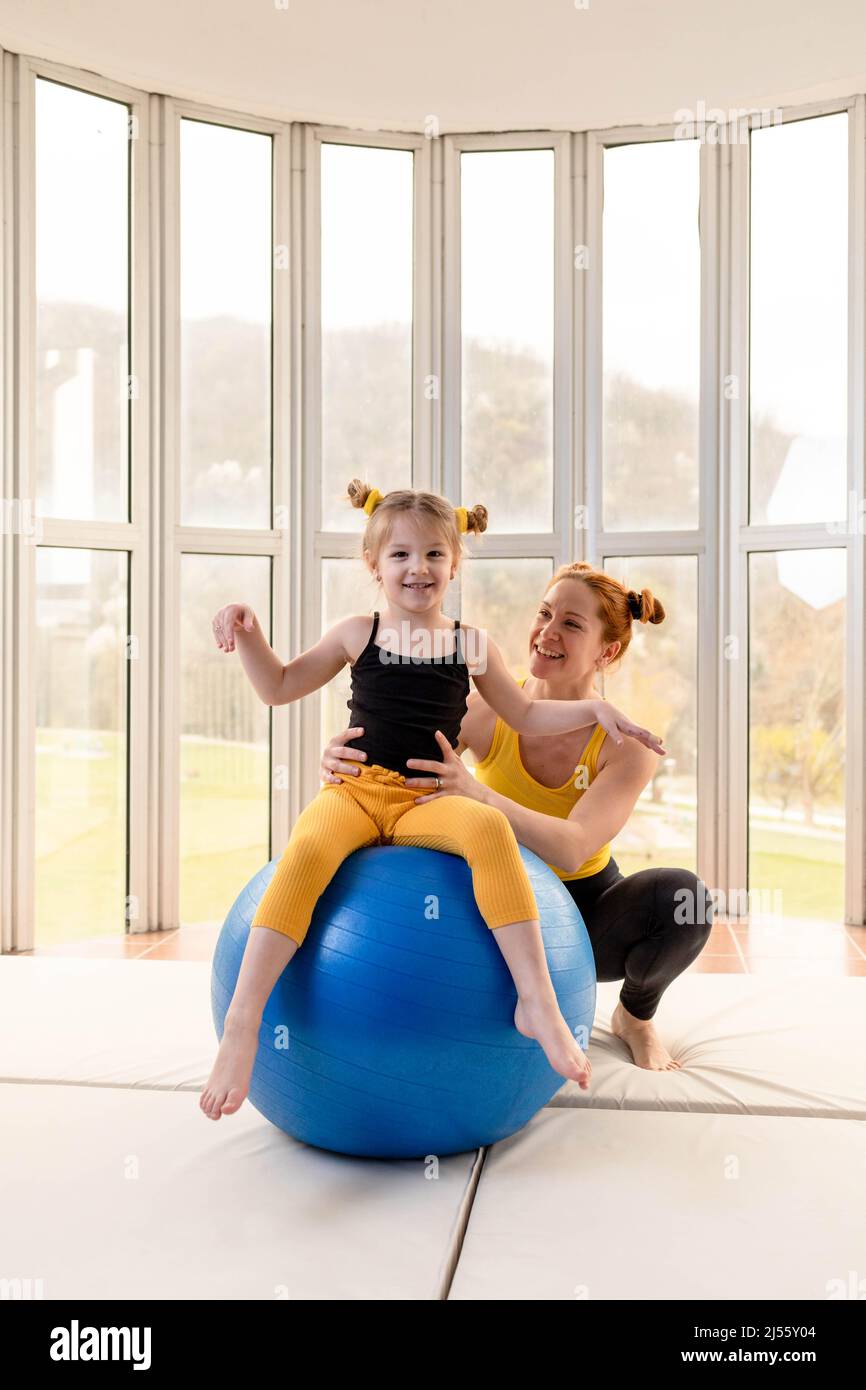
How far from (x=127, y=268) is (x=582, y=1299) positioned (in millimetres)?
4531

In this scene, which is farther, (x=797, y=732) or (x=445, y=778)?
(x=797, y=732)

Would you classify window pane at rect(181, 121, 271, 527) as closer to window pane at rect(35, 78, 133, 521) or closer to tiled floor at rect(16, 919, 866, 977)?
window pane at rect(35, 78, 133, 521)

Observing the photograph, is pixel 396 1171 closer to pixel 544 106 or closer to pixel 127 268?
pixel 127 268

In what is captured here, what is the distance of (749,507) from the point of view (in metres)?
5.19

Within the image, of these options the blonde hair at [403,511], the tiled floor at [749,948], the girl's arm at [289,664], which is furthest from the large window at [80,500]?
the blonde hair at [403,511]

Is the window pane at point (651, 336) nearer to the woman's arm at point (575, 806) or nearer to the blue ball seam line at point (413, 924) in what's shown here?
the woman's arm at point (575, 806)

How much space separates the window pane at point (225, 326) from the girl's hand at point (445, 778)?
3.12m

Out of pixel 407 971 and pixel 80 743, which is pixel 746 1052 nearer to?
pixel 407 971

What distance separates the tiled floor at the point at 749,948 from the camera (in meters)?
4.28

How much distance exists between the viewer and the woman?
234 cm

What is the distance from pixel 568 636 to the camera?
2609 millimetres

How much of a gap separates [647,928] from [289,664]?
0.99 m

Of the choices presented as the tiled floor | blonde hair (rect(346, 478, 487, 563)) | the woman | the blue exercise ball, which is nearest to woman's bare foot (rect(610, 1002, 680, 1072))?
the woman

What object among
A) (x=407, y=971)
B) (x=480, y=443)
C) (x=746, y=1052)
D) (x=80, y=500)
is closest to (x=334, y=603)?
(x=480, y=443)
